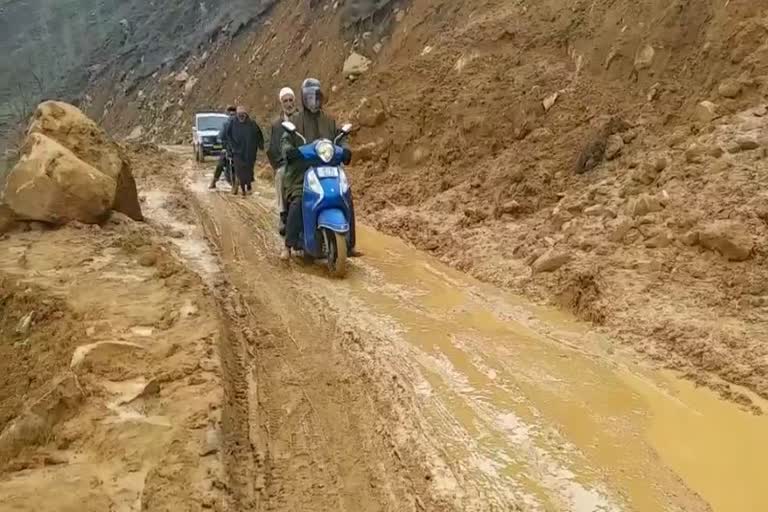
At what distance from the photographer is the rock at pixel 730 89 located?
8.93 m

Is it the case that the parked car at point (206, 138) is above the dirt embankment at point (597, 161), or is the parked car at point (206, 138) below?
below

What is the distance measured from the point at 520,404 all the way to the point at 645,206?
3461 mm

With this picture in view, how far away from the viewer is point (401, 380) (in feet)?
17.8

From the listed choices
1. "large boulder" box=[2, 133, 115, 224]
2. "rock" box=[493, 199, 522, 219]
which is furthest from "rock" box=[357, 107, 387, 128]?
"large boulder" box=[2, 133, 115, 224]

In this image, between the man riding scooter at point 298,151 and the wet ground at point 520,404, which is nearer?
the wet ground at point 520,404

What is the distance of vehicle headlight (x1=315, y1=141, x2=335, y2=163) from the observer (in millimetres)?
8617

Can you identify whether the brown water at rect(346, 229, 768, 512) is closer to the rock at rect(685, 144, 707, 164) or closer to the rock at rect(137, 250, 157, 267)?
the rock at rect(137, 250, 157, 267)

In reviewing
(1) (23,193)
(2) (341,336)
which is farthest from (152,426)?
(1) (23,193)

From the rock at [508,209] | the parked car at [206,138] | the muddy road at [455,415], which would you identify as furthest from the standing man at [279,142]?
the parked car at [206,138]

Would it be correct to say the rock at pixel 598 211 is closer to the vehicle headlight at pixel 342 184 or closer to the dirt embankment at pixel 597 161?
the dirt embankment at pixel 597 161

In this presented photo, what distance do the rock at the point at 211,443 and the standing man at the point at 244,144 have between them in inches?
399

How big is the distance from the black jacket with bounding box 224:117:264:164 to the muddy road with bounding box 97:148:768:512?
6.84 metres

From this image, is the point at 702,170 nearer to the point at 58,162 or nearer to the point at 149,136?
the point at 58,162

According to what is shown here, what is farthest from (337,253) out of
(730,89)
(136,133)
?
(136,133)
